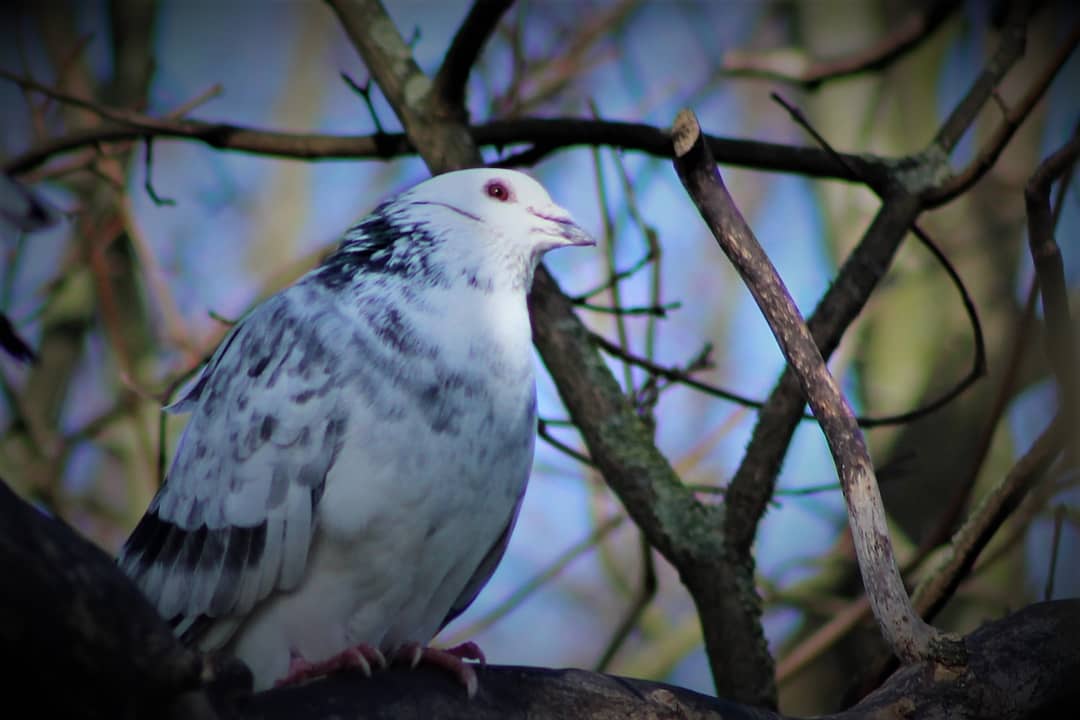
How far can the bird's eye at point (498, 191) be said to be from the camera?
381 centimetres

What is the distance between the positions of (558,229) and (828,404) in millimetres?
1364

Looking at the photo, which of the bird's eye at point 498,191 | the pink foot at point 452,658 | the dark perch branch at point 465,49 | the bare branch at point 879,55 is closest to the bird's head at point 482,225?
the bird's eye at point 498,191

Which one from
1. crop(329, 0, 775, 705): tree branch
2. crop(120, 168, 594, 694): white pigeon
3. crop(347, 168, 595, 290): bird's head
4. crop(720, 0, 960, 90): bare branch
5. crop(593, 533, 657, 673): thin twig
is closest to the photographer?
crop(120, 168, 594, 694): white pigeon

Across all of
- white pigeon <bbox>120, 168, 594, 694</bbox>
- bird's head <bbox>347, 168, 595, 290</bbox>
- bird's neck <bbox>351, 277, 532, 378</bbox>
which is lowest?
white pigeon <bbox>120, 168, 594, 694</bbox>

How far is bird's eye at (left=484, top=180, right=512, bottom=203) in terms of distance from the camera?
3.81 m

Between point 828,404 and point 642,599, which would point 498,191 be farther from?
point 642,599

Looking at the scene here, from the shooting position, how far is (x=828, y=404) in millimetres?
2678

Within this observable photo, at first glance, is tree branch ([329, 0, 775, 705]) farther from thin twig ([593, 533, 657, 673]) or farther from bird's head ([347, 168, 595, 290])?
thin twig ([593, 533, 657, 673])

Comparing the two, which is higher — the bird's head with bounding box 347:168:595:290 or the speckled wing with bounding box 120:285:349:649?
the bird's head with bounding box 347:168:595:290

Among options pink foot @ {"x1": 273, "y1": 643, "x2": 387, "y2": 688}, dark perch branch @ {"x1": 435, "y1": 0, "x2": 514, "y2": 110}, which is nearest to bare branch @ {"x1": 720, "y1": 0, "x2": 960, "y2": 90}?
dark perch branch @ {"x1": 435, "y1": 0, "x2": 514, "y2": 110}

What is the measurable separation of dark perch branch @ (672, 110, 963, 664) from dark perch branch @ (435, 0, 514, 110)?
1.41 metres

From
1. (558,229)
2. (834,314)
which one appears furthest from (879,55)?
(558,229)

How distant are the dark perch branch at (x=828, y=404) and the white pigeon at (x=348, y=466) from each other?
89 cm

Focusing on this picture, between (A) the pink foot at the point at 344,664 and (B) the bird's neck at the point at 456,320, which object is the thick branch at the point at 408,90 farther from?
(A) the pink foot at the point at 344,664
